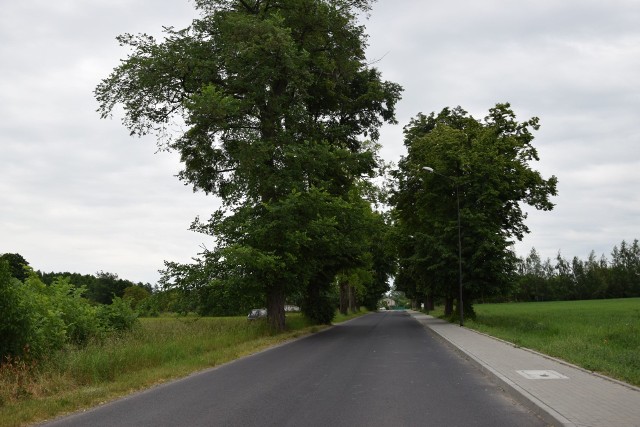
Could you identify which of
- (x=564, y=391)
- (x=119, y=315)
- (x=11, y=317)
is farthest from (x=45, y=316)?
(x=564, y=391)

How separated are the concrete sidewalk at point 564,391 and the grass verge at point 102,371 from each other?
23.7 ft

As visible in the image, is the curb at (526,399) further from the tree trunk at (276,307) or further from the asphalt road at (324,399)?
the tree trunk at (276,307)

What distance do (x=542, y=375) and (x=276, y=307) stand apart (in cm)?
1792

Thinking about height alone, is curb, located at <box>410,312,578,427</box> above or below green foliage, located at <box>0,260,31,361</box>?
below

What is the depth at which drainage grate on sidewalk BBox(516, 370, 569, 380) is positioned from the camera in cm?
1066

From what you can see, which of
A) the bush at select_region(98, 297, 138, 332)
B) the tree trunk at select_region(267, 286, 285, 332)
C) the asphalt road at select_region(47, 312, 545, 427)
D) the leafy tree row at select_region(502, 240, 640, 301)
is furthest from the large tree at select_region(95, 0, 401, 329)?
the leafy tree row at select_region(502, 240, 640, 301)

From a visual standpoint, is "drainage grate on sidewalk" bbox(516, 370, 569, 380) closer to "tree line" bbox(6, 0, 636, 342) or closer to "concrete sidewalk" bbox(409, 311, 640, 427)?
"concrete sidewalk" bbox(409, 311, 640, 427)

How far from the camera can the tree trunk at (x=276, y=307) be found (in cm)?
2762

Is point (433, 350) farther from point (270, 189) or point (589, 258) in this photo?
point (589, 258)

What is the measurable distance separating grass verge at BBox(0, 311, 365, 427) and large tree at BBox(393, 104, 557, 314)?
796 inches

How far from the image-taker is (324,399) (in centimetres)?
941

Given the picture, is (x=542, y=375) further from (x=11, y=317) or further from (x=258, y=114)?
(x=258, y=114)

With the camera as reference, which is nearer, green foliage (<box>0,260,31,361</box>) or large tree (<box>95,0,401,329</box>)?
green foliage (<box>0,260,31,361</box>)

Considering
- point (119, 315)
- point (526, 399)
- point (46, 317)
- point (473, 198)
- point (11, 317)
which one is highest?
Result: point (473, 198)
